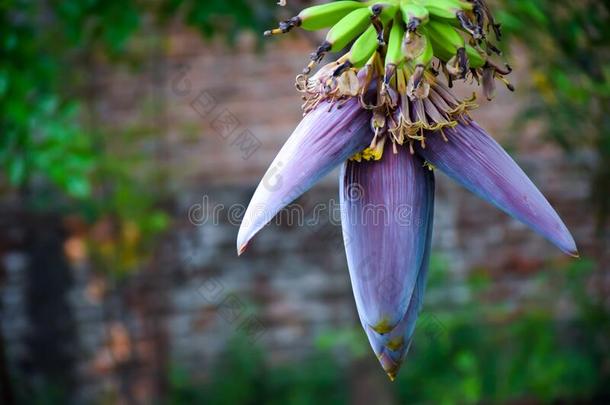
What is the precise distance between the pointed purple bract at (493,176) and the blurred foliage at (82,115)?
1.05m

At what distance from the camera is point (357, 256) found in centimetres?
48

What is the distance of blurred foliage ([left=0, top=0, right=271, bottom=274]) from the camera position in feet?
4.95

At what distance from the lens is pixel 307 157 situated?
461mm

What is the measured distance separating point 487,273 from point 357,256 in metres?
2.71

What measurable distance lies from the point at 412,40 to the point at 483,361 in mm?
2491

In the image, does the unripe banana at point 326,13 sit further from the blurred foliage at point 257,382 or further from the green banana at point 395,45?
the blurred foliage at point 257,382

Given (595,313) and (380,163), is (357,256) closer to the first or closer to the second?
(380,163)

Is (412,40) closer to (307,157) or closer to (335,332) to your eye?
(307,157)

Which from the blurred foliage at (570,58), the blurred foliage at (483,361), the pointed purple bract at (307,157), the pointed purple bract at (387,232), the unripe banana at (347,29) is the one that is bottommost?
the blurred foliage at (483,361)

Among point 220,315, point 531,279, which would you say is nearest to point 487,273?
point 531,279

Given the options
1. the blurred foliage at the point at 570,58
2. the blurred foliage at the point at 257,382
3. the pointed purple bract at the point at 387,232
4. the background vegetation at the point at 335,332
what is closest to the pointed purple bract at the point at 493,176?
the pointed purple bract at the point at 387,232

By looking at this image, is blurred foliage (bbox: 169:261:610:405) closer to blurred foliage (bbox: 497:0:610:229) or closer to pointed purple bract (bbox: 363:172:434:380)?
blurred foliage (bbox: 497:0:610:229)

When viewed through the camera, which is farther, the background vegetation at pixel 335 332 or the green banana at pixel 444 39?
the background vegetation at pixel 335 332

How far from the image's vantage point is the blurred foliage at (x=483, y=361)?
267cm
